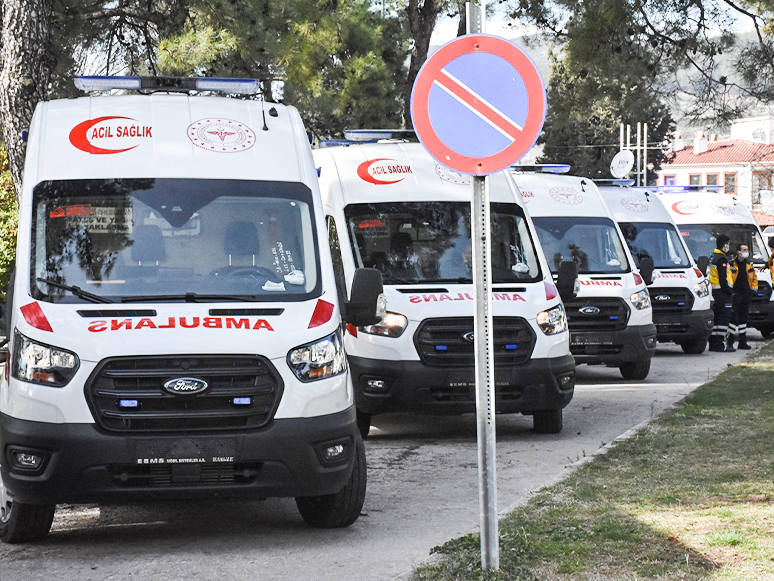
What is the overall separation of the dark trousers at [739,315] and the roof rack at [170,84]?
41.9 ft

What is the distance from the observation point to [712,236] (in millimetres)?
21391

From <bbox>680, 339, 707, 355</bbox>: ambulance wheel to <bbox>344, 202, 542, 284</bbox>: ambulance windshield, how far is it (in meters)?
8.25

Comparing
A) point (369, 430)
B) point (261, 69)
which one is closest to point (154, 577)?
point (369, 430)

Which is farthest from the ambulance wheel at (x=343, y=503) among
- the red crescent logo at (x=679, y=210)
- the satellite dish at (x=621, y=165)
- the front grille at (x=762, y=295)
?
the satellite dish at (x=621, y=165)

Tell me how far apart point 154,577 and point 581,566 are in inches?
80.4

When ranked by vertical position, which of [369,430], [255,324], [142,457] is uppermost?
[255,324]

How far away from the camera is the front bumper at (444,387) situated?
9.87m

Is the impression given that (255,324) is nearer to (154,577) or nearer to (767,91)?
(154,577)

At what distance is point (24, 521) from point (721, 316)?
1465 cm

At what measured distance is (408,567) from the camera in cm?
607

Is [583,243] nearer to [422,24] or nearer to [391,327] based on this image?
[391,327]

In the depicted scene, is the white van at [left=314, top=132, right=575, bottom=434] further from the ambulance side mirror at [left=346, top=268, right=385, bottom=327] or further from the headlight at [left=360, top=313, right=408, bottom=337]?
the ambulance side mirror at [left=346, top=268, right=385, bottom=327]

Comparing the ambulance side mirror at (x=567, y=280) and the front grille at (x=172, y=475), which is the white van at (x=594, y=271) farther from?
the front grille at (x=172, y=475)

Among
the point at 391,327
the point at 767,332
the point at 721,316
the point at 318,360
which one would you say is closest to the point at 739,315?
the point at 721,316
